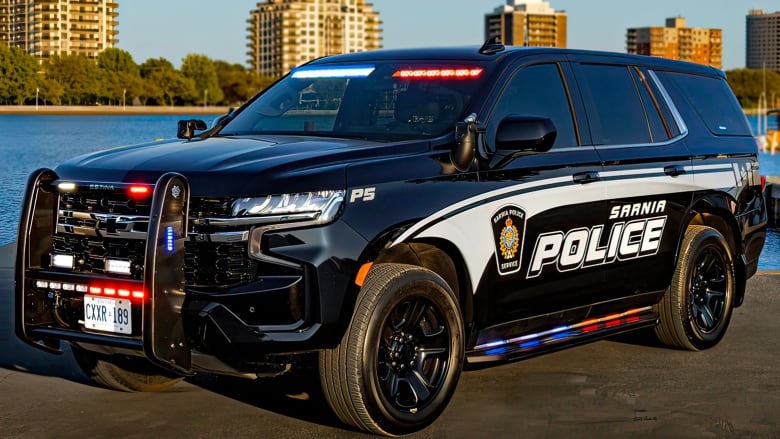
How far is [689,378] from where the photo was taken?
7.79 metres

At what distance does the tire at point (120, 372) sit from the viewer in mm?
7184

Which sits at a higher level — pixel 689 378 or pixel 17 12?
pixel 17 12

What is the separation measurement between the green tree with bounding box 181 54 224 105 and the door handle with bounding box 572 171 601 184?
138 metres

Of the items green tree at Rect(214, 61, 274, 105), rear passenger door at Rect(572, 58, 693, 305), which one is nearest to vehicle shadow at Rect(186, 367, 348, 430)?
rear passenger door at Rect(572, 58, 693, 305)

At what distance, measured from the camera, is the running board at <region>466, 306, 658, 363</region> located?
693cm

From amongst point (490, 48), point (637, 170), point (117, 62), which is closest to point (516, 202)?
point (490, 48)

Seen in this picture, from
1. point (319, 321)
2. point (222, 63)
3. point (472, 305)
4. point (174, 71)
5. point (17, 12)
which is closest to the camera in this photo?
point (319, 321)

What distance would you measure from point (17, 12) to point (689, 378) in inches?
4803

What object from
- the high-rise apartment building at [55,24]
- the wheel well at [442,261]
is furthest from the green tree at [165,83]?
the wheel well at [442,261]

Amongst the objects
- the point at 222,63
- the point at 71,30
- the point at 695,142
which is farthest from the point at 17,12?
the point at 695,142

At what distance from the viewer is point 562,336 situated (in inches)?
292

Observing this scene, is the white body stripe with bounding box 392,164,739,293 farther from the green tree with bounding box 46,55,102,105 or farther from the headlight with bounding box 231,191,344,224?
the green tree with bounding box 46,55,102,105

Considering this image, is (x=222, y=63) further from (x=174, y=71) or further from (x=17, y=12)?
(x=17, y=12)

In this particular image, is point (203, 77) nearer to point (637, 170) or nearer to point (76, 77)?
point (76, 77)
